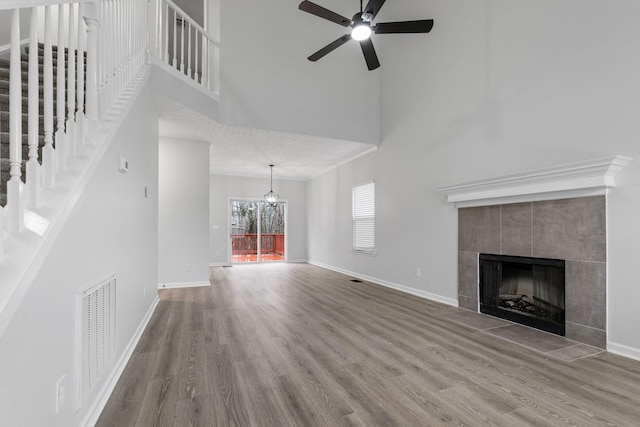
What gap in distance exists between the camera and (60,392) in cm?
137

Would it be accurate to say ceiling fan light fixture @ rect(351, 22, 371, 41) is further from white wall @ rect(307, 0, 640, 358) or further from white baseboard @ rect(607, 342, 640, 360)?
white baseboard @ rect(607, 342, 640, 360)

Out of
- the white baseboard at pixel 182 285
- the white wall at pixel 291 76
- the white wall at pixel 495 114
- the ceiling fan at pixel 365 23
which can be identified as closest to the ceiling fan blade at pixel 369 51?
the ceiling fan at pixel 365 23

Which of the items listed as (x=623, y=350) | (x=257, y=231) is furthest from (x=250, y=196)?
(x=623, y=350)

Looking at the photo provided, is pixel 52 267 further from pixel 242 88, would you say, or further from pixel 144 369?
pixel 242 88

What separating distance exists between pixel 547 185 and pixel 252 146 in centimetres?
475

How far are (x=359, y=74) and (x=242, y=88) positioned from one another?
89.2 inches

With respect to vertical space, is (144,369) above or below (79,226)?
below

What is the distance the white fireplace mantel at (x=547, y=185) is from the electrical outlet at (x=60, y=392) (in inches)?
157

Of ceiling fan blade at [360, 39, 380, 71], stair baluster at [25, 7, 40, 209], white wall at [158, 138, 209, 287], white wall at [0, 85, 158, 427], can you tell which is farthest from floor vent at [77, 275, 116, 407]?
white wall at [158, 138, 209, 287]

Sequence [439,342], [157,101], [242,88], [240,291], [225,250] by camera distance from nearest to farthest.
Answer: [439,342]
[157,101]
[242,88]
[240,291]
[225,250]

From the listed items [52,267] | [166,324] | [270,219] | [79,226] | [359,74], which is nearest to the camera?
[52,267]

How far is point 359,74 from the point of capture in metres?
5.84

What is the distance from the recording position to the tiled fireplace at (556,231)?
2844mm

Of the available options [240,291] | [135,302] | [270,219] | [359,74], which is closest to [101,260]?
[135,302]
